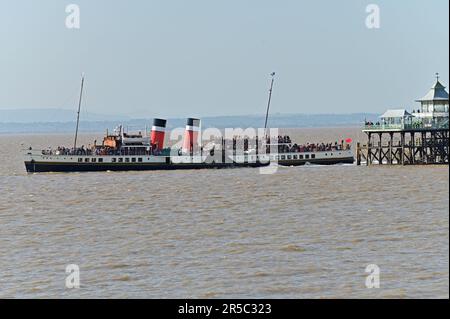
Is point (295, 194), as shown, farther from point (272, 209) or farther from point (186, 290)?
point (186, 290)

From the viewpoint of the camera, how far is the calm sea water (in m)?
27.9

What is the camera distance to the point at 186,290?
2769 centimetres

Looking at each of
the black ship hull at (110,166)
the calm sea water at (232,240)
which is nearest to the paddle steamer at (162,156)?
the black ship hull at (110,166)

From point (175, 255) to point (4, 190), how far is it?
1489 inches

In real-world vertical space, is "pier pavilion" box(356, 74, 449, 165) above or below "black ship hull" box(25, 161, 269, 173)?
above

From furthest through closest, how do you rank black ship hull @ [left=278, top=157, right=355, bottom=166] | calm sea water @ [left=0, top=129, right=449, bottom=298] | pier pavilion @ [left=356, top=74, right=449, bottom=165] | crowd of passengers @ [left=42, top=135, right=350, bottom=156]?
black ship hull @ [left=278, top=157, right=355, bottom=166]
crowd of passengers @ [left=42, top=135, right=350, bottom=156]
pier pavilion @ [left=356, top=74, right=449, bottom=165]
calm sea water @ [left=0, top=129, right=449, bottom=298]

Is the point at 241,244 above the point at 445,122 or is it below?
below

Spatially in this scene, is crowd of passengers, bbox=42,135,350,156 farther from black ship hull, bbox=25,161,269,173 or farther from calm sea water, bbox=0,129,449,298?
calm sea water, bbox=0,129,449,298

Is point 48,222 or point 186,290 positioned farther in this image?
point 48,222

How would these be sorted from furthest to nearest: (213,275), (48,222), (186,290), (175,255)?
(48,222), (175,255), (213,275), (186,290)

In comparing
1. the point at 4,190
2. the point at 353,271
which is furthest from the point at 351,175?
the point at 353,271

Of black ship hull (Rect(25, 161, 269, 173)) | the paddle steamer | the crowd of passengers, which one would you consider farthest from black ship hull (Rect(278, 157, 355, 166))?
black ship hull (Rect(25, 161, 269, 173))

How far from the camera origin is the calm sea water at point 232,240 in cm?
2795
